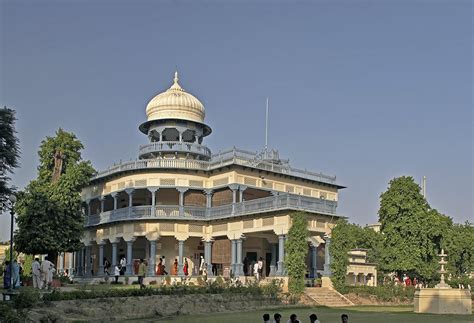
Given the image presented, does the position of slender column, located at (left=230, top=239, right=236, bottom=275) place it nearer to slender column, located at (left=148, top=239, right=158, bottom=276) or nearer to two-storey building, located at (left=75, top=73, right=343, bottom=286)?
two-storey building, located at (left=75, top=73, right=343, bottom=286)

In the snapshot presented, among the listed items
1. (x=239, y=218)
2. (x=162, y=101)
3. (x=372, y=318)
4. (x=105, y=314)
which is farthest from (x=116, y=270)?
(x=372, y=318)

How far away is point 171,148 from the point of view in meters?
51.0

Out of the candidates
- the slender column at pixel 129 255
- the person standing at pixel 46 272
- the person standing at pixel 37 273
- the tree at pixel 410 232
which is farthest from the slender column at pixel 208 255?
the person standing at pixel 37 273

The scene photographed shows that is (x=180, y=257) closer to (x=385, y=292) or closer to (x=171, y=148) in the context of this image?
(x=171, y=148)

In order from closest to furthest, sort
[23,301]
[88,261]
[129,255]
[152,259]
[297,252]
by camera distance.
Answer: [23,301]
[297,252]
[152,259]
[129,255]
[88,261]

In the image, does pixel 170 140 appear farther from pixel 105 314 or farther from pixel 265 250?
pixel 105 314

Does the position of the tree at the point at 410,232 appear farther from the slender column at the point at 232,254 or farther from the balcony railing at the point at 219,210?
the slender column at the point at 232,254

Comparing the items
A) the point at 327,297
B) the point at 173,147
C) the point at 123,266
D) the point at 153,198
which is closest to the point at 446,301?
the point at 327,297

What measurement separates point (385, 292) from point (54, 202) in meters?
20.8

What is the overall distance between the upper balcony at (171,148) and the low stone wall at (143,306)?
18640mm

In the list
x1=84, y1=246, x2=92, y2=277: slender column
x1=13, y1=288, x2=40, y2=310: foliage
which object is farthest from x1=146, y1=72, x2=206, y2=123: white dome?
x1=13, y1=288, x2=40, y2=310: foliage

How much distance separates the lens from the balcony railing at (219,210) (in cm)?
4159

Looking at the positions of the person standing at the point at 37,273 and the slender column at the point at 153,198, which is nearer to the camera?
the person standing at the point at 37,273

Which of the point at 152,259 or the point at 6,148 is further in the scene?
the point at 152,259
